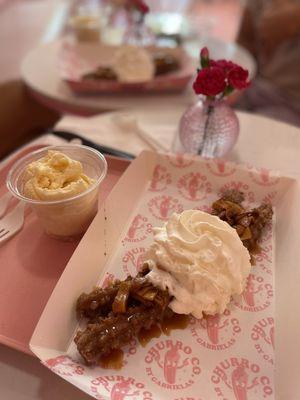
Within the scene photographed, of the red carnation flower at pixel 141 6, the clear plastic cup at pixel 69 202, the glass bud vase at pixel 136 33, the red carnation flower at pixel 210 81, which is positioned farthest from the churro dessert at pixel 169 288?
the glass bud vase at pixel 136 33

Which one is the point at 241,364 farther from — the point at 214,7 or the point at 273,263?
the point at 214,7

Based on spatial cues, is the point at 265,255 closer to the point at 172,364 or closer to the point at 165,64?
the point at 172,364

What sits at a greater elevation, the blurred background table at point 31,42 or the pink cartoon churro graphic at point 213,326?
the pink cartoon churro graphic at point 213,326

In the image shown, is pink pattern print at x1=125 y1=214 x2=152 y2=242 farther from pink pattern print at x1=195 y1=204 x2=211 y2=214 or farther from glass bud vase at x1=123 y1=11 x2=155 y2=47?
glass bud vase at x1=123 y1=11 x2=155 y2=47

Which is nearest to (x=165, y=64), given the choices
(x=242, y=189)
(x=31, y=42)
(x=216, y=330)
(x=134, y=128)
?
(x=134, y=128)

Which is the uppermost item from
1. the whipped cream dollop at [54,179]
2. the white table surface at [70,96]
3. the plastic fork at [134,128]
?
the whipped cream dollop at [54,179]

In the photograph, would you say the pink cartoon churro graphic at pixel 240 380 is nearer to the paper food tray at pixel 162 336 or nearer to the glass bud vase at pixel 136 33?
the paper food tray at pixel 162 336

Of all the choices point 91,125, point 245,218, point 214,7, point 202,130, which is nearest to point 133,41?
point 91,125
